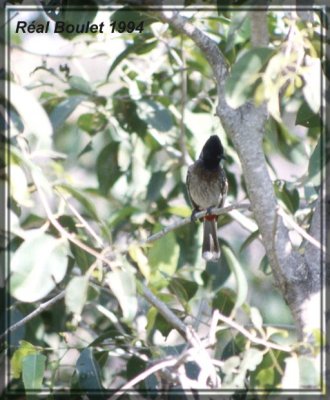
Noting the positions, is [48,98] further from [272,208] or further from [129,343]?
[272,208]

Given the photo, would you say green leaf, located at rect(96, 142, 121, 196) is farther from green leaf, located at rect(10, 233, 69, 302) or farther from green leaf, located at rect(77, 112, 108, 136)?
green leaf, located at rect(10, 233, 69, 302)

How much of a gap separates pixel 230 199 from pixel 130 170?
67 centimetres

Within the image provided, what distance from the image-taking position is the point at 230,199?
17.9ft

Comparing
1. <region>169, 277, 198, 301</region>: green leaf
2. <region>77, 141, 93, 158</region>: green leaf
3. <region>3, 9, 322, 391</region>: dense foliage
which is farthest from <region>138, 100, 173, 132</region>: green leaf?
<region>169, 277, 198, 301</region>: green leaf

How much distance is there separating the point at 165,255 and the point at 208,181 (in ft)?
4.65

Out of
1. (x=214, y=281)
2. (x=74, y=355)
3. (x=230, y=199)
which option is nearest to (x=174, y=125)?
(x=230, y=199)

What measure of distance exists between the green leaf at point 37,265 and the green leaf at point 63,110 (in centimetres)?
202

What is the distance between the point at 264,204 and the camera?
125 inches

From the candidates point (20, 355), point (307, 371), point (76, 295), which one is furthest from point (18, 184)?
point (20, 355)

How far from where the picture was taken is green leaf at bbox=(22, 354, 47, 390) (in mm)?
3062

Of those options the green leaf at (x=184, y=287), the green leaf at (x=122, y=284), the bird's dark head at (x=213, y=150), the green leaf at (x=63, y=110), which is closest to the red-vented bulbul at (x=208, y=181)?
the bird's dark head at (x=213, y=150)

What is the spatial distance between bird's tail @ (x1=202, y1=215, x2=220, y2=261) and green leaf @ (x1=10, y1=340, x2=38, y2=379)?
4.96ft

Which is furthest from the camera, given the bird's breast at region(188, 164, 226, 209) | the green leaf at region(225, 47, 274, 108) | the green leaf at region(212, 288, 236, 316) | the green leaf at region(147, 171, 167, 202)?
the bird's breast at region(188, 164, 226, 209)

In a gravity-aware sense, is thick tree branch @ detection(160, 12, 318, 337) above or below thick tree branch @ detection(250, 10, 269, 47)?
below
